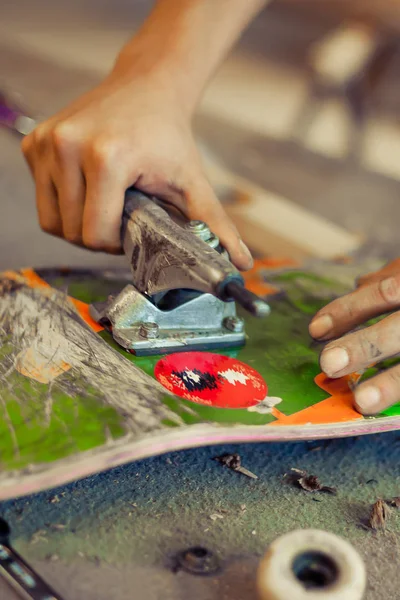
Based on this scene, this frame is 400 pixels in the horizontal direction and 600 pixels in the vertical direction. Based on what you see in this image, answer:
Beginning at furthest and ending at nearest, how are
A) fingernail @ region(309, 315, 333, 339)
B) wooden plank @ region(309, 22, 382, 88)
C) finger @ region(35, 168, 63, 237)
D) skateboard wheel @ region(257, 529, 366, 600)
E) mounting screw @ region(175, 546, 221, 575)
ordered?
wooden plank @ region(309, 22, 382, 88), finger @ region(35, 168, 63, 237), fingernail @ region(309, 315, 333, 339), mounting screw @ region(175, 546, 221, 575), skateboard wheel @ region(257, 529, 366, 600)

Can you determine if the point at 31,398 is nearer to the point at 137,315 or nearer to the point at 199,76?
the point at 137,315

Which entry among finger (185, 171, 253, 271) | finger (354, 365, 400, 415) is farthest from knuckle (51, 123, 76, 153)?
finger (354, 365, 400, 415)

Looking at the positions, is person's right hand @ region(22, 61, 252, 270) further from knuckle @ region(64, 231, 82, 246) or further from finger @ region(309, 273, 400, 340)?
finger @ region(309, 273, 400, 340)

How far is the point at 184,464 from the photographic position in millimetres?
1022

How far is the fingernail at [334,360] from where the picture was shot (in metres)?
1.04

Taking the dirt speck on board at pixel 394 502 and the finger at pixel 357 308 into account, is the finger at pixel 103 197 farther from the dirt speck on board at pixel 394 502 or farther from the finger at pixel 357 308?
the dirt speck on board at pixel 394 502

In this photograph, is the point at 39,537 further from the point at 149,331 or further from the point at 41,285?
the point at 41,285

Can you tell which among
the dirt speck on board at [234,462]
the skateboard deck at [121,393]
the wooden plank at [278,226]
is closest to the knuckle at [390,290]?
the skateboard deck at [121,393]

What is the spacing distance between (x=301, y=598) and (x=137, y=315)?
54 centimetres

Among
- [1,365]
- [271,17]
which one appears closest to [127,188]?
[1,365]

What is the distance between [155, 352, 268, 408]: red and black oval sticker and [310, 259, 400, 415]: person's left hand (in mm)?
114

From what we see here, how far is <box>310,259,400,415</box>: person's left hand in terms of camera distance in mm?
1035

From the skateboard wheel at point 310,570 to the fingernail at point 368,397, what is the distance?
29cm

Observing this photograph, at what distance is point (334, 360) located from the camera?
1044mm
